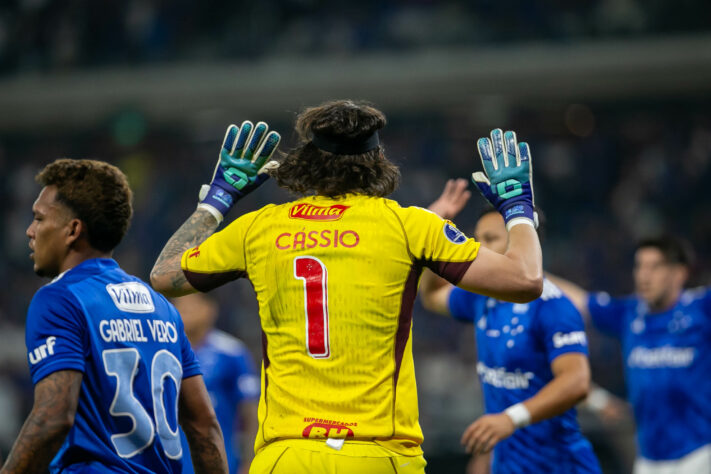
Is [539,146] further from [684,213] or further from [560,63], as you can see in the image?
[684,213]

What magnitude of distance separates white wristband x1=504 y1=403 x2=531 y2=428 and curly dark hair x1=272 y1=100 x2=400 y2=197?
161 cm

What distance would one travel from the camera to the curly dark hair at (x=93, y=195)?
3.29m

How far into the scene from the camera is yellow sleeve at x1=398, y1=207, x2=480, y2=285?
293 centimetres

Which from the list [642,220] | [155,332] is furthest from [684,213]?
[155,332]

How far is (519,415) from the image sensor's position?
4332 millimetres

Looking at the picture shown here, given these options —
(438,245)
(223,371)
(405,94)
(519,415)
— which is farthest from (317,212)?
(405,94)

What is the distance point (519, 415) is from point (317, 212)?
1825mm

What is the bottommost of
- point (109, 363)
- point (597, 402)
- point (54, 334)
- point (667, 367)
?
point (597, 402)

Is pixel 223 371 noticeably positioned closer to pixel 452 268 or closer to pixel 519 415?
pixel 519 415

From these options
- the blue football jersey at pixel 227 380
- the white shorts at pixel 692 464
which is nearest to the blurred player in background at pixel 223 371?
the blue football jersey at pixel 227 380

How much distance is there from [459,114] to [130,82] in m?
6.92

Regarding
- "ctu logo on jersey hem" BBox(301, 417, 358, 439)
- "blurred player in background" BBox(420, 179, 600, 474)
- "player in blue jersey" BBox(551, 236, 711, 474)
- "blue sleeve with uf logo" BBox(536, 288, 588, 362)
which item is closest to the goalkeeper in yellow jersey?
"ctu logo on jersey hem" BBox(301, 417, 358, 439)

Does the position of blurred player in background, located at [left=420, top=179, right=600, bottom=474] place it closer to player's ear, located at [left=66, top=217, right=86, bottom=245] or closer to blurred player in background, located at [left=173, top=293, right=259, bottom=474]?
player's ear, located at [left=66, top=217, right=86, bottom=245]

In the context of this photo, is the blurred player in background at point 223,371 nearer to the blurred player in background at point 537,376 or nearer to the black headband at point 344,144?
the blurred player in background at point 537,376
